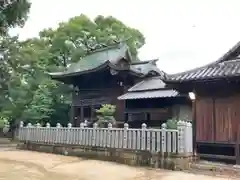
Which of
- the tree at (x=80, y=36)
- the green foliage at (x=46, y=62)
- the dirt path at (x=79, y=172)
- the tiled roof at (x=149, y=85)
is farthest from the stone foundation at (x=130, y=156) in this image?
the tree at (x=80, y=36)

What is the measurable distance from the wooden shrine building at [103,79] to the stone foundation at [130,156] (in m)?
5.26

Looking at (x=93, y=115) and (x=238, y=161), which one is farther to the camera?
(x=93, y=115)

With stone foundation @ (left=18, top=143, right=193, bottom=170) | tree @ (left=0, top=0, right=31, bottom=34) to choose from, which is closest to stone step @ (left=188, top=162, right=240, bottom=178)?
stone foundation @ (left=18, top=143, right=193, bottom=170)

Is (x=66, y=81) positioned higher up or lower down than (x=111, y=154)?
higher up

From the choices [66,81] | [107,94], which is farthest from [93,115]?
[66,81]

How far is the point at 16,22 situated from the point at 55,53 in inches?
827

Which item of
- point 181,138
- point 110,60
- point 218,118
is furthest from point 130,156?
point 110,60

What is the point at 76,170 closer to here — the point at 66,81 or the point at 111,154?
the point at 111,154

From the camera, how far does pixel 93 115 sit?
2238cm

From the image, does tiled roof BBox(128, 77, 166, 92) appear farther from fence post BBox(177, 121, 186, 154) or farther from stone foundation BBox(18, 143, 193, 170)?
fence post BBox(177, 121, 186, 154)

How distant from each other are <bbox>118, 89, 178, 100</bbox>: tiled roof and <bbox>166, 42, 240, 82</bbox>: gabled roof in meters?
5.49

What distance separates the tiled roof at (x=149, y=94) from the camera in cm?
1850

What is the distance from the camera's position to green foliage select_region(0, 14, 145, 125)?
25484mm

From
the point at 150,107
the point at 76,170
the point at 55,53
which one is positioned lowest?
the point at 76,170
